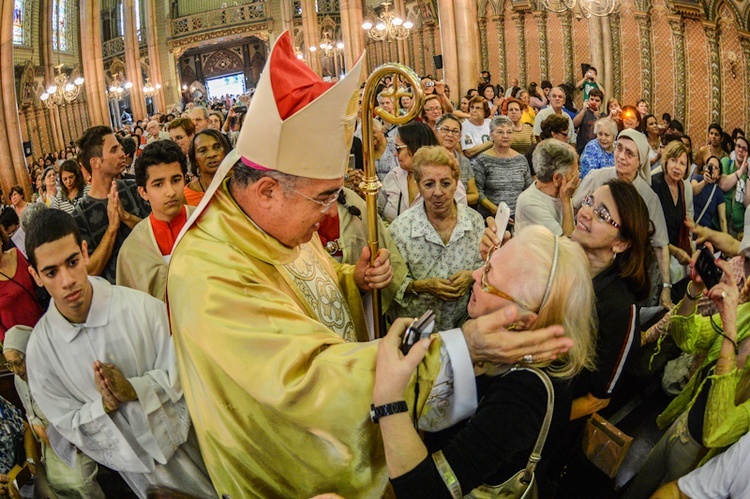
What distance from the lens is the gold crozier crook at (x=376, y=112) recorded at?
6.91ft

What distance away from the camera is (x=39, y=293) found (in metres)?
3.51

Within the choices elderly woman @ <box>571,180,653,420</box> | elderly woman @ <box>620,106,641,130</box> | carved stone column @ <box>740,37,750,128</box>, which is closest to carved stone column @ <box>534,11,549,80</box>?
carved stone column @ <box>740,37,750,128</box>

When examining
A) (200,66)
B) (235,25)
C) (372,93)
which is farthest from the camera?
(200,66)

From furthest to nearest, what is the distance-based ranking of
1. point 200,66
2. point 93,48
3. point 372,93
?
point 200,66, point 93,48, point 372,93

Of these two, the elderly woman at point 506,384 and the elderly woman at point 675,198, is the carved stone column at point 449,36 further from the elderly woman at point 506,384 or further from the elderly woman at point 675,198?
the elderly woman at point 506,384

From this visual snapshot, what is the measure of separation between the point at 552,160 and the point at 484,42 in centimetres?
1429

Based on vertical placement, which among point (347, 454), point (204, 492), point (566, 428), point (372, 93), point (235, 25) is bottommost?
point (204, 492)

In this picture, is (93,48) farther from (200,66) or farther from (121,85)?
(200,66)

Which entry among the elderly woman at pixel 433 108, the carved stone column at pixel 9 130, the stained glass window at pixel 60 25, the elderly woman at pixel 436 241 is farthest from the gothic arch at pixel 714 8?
the stained glass window at pixel 60 25

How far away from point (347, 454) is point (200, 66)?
39.7 metres

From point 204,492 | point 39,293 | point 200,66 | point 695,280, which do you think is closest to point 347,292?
point 204,492

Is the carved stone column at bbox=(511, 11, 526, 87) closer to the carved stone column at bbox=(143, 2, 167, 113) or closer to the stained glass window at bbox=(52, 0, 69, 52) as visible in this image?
the carved stone column at bbox=(143, 2, 167, 113)

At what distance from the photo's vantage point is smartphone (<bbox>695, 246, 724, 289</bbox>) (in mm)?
2367

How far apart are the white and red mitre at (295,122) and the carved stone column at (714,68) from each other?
388 inches
